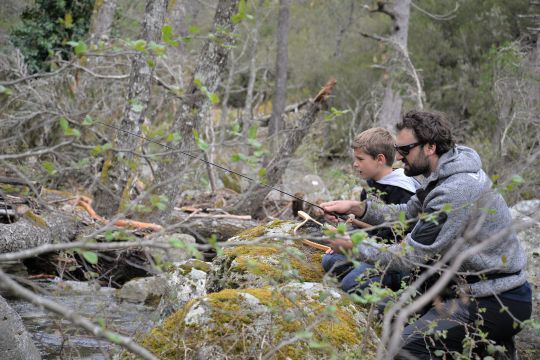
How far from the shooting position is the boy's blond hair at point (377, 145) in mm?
5359

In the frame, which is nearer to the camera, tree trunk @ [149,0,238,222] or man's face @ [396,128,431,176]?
man's face @ [396,128,431,176]

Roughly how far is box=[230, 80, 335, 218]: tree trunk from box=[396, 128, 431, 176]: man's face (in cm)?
596

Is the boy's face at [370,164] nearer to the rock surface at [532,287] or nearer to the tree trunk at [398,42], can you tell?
the rock surface at [532,287]

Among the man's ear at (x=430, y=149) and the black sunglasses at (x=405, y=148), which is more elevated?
the man's ear at (x=430, y=149)

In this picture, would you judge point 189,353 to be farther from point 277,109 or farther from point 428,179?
point 277,109

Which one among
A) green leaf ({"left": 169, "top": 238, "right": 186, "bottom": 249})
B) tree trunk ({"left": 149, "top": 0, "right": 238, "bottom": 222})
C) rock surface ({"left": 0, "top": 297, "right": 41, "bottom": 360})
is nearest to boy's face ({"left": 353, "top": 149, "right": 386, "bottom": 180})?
rock surface ({"left": 0, "top": 297, "right": 41, "bottom": 360})

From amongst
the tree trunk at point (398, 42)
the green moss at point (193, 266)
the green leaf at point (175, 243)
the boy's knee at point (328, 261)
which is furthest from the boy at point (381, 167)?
the tree trunk at point (398, 42)

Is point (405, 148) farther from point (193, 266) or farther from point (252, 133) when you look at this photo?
point (193, 266)

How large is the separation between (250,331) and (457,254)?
4.20 feet

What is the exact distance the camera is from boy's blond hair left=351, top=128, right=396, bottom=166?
17.6ft

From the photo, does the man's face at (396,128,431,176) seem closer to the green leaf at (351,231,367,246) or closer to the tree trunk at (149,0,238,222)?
the green leaf at (351,231,367,246)

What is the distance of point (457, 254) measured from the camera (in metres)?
4.21

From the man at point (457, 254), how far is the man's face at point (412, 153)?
1 centimetres

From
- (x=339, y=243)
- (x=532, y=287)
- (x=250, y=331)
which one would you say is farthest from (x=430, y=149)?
(x=532, y=287)
